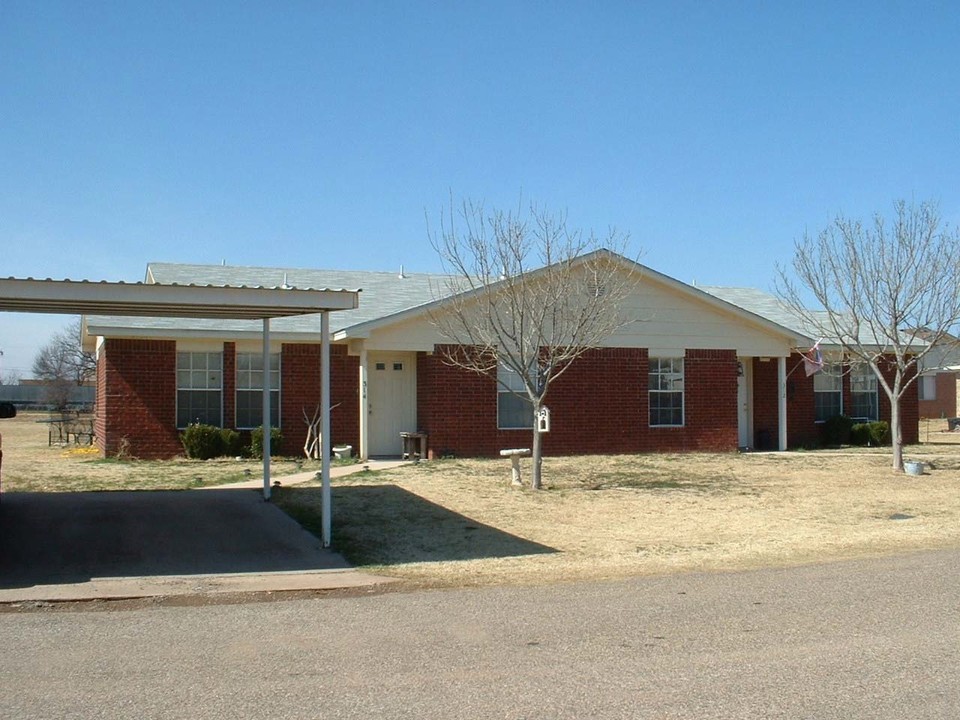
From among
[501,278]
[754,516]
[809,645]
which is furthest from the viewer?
[501,278]

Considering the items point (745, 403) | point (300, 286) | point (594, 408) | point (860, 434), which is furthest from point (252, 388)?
point (860, 434)

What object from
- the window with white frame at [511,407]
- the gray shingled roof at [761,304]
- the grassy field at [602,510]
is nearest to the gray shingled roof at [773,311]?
the gray shingled roof at [761,304]

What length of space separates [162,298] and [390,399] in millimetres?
11331

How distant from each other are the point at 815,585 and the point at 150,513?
8.46 meters

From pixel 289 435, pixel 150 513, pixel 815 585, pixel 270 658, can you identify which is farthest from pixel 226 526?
pixel 289 435

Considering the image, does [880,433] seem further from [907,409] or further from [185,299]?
[185,299]

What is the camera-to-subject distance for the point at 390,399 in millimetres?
21703

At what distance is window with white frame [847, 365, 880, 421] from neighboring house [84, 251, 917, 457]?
94.0 inches

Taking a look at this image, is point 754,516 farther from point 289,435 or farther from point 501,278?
point 289,435

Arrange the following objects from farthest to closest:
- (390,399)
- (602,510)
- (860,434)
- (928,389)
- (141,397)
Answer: (928,389), (860,434), (390,399), (141,397), (602,510)

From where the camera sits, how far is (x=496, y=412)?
21.4 m

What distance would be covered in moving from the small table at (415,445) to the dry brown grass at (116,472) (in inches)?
79.6

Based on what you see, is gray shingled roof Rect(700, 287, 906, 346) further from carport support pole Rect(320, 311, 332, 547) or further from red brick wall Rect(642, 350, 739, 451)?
carport support pole Rect(320, 311, 332, 547)

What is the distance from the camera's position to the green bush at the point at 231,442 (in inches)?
817
